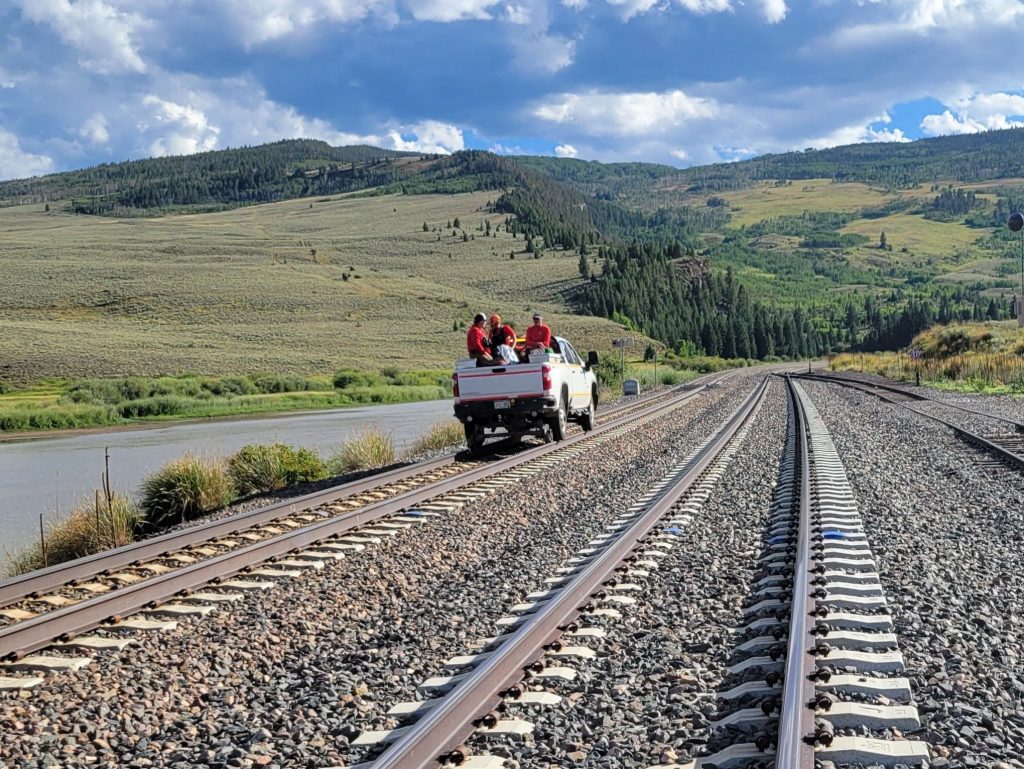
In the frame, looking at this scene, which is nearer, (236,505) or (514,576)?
(514,576)

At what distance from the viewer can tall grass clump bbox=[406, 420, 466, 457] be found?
22.1m

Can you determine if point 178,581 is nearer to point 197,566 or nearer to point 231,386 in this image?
point 197,566

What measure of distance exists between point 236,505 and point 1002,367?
123ft

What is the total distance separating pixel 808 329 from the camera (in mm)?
170125

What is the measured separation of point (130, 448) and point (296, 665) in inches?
1120

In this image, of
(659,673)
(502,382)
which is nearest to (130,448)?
(502,382)

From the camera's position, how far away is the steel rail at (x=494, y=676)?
4195mm

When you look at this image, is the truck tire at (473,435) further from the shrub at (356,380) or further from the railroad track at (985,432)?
the shrub at (356,380)

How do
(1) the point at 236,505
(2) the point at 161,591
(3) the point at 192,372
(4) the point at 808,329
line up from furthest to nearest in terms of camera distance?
(4) the point at 808,329
(3) the point at 192,372
(1) the point at 236,505
(2) the point at 161,591

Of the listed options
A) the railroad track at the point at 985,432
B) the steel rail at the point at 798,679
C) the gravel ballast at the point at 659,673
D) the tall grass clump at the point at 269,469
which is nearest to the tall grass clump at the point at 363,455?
the tall grass clump at the point at 269,469

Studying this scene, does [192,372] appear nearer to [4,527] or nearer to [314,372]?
[314,372]

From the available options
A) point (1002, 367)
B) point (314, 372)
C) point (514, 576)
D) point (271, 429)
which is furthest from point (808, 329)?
point (514, 576)

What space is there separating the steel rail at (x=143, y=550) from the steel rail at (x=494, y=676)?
403 centimetres

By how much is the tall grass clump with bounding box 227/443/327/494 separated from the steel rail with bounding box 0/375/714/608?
4.08 meters
